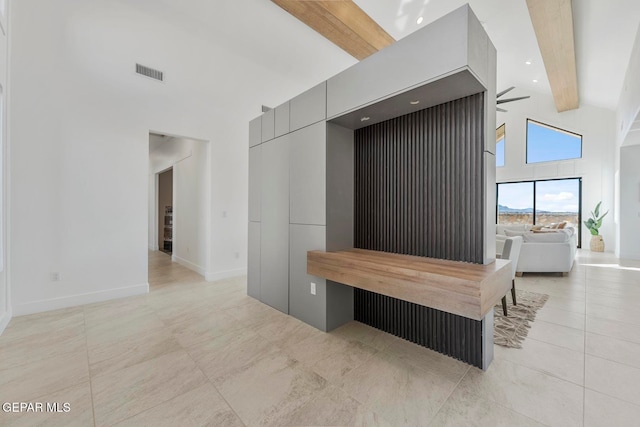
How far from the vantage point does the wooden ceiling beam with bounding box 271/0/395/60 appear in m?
3.73

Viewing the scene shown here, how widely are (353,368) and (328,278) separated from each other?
770 mm

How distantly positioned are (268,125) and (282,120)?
1.08 ft

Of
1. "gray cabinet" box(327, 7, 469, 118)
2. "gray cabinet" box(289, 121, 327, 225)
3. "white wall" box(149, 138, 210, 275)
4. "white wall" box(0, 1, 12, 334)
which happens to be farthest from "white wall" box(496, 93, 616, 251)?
"white wall" box(0, 1, 12, 334)

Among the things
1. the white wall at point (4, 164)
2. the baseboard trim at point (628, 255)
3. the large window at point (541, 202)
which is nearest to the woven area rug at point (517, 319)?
the white wall at point (4, 164)

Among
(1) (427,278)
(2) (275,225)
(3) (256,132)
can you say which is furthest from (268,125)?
(1) (427,278)

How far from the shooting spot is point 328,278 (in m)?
2.55

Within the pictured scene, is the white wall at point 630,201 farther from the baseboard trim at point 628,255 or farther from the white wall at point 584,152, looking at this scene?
the white wall at point 584,152

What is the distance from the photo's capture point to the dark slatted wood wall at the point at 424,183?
2.16 m

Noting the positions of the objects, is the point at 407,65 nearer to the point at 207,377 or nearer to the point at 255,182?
the point at 255,182

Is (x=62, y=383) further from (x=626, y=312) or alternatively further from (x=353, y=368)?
(x=626, y=312)

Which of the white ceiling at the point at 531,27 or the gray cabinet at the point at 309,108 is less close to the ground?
the white ceiling at the point at 531,27

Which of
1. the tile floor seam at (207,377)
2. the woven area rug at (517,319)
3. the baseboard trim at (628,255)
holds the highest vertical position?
the baseboard trim at (628,255)

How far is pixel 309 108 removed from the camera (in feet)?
9.57

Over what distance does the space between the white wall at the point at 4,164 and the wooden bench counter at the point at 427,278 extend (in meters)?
3.30
